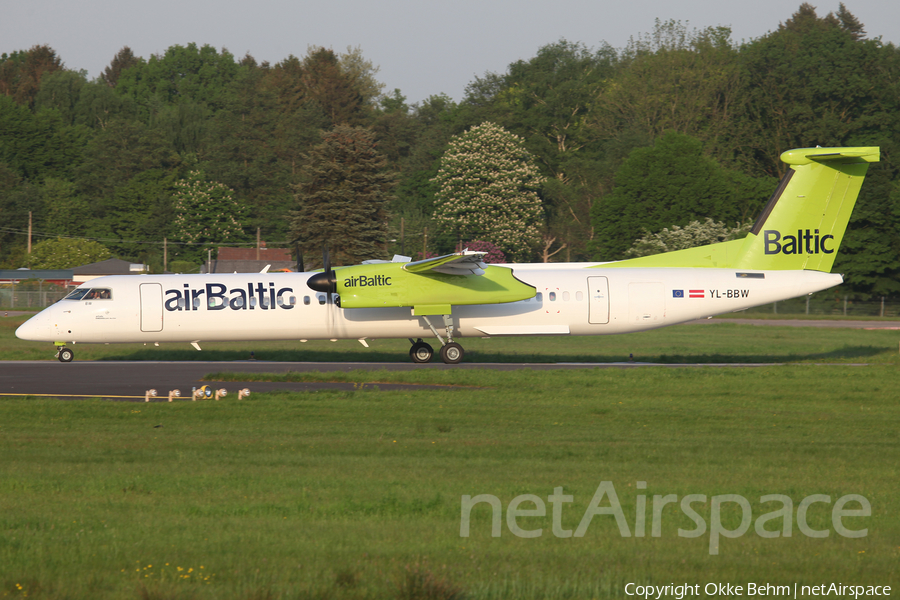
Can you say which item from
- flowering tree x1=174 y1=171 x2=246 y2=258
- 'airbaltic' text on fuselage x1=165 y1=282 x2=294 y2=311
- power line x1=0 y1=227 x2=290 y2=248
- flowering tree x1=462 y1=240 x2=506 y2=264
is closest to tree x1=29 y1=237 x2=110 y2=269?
power line x1=0 y1=227 x2=290 y2=248

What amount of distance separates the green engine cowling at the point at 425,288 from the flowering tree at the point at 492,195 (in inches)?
1835

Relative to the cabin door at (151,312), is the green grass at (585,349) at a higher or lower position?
lower

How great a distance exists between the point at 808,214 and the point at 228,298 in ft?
56.7

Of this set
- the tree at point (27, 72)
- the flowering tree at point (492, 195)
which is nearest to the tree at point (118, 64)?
the tree at point (27, 72)

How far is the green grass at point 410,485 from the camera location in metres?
6.73

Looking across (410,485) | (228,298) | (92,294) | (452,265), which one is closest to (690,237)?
(452,265)

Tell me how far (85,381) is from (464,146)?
5687 cm

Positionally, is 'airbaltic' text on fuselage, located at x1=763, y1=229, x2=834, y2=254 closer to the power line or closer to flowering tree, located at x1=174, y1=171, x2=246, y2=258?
the power line

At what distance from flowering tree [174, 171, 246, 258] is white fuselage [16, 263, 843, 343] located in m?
60.8

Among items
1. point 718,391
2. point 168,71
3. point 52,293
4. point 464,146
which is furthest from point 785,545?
point 168,71

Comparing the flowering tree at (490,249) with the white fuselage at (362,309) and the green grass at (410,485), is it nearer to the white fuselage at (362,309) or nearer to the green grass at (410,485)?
the white fuselage at (362,309)

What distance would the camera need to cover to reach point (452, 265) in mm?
24047

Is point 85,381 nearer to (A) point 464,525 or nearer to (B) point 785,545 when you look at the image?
(A) point 464,525

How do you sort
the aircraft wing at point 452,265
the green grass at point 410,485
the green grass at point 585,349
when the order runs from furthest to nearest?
the green grass at point 585,349 < the aircraft wing at point 452,265 < the green grass at point 410,485
